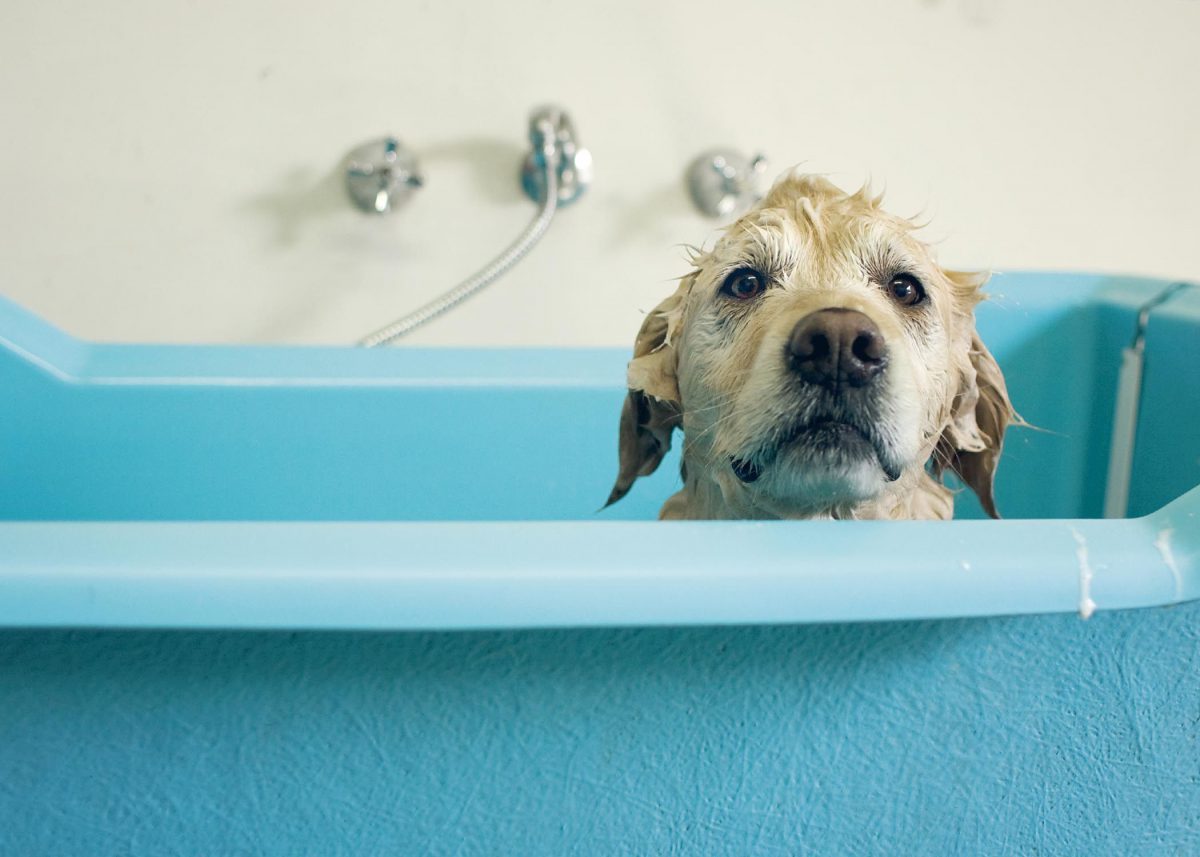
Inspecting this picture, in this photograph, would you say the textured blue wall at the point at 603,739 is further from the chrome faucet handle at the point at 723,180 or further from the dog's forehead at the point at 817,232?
the chrome faucet handle at the point at 723,180

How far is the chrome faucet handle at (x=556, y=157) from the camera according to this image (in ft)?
5.81

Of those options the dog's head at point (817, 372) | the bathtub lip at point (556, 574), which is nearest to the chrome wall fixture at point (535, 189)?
the dog's head at point (817, 372)

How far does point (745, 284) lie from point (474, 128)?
3.43 ft

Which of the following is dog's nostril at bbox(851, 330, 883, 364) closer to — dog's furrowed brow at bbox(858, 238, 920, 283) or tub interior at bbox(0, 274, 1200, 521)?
dog's furrowed brow at bbox(858, 238, 920, 283)

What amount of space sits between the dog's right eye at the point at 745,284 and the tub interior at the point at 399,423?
44cm

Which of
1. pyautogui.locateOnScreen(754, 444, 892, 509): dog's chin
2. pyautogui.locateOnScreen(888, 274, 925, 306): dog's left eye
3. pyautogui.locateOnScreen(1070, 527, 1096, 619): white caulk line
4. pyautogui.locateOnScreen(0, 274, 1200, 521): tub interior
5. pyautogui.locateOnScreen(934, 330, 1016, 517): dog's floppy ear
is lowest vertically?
pyautogui.locateOnScreen(0, 274, 1200, 521): tub interior

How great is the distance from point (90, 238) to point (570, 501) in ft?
3.40

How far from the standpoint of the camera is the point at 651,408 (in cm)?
109

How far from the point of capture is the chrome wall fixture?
5.80ft

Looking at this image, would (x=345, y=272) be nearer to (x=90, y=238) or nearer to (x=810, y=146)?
(x=90, y=238)

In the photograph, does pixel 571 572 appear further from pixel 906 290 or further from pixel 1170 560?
pixel 906 290

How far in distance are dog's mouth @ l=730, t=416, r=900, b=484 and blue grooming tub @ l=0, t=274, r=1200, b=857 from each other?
0.46 ft

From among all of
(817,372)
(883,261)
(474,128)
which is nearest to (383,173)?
(474,128)

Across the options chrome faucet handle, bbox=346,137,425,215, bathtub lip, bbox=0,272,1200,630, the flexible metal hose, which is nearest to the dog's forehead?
bathtub lip, bbox=0,272,1200,630
